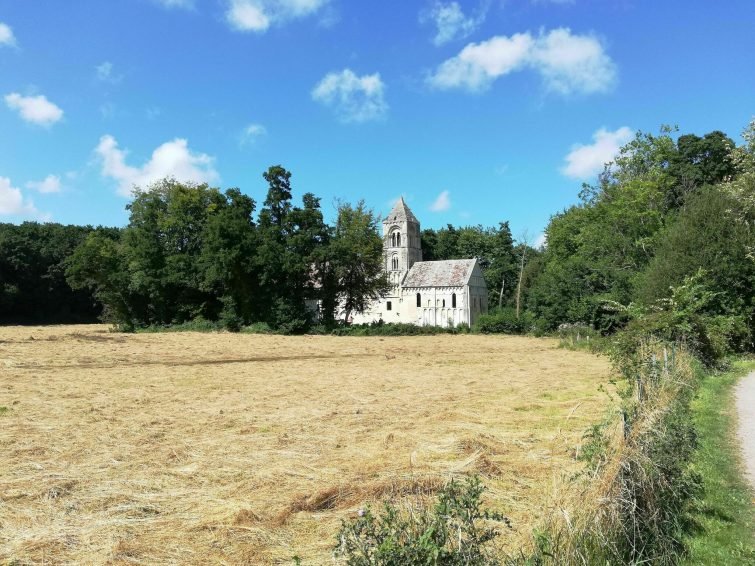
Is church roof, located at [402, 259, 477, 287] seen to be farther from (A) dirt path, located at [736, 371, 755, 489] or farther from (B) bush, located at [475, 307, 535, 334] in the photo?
(A) dirt path, located at [736, 371, 755, 489]

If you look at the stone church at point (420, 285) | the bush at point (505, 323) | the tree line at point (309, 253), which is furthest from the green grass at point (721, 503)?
the stone church at point (420, 285)

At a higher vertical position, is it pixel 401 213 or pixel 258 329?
pixel 401 213

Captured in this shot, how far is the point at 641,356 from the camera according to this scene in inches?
504

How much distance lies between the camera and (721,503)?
5914 millimetres

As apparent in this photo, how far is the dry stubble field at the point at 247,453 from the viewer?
5.23 m

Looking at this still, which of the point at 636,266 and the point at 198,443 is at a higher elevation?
the point at 636,266

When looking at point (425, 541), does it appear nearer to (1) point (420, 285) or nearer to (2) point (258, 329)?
(2) point (258, 329)

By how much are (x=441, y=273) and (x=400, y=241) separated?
931 centimetres

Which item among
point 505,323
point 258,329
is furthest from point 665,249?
point 258,329

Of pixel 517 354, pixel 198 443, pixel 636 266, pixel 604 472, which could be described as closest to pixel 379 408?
pixel 198 443

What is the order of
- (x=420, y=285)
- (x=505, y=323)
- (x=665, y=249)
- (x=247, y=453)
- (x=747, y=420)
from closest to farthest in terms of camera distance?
1. (x=247, y=453)
2. (x=747, y=420)
3. (x=665, y=249)
4. (x=505, y=323)
5. (x=420, y=285)

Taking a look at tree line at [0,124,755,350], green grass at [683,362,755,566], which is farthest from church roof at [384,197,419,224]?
green grass at [683,362,755,566]

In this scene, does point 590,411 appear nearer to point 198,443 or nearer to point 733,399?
point 733,399

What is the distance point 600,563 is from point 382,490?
3.07 meters
